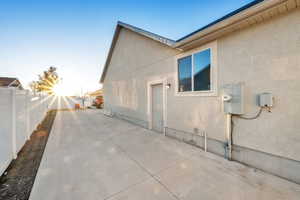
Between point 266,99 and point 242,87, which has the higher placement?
point 242,87

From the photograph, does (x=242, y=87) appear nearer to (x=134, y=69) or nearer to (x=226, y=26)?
(x=226, y=26)

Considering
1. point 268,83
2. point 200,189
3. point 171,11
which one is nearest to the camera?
point 200,189

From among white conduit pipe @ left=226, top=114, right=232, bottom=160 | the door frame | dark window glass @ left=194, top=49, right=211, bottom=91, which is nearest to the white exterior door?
the door frame

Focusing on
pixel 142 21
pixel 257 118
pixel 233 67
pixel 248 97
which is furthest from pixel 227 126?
pixel 142 21

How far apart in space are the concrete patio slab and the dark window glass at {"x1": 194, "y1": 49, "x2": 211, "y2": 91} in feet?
6.70

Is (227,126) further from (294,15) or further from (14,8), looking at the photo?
(14,8)

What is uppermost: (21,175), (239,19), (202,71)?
(239,19)

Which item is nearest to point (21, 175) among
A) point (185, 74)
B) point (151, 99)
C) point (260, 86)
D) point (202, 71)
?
point (151, 99)

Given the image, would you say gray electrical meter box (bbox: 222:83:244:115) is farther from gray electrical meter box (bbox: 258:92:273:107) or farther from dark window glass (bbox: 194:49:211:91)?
dark window glass (bbox: 194:49:211:91)

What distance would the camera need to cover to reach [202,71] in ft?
12.0

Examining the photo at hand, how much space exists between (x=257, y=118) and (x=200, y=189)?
79.8 inches

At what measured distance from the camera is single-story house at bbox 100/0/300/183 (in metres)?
2.19

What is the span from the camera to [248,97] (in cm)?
272

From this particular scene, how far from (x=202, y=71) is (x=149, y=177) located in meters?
3.29
